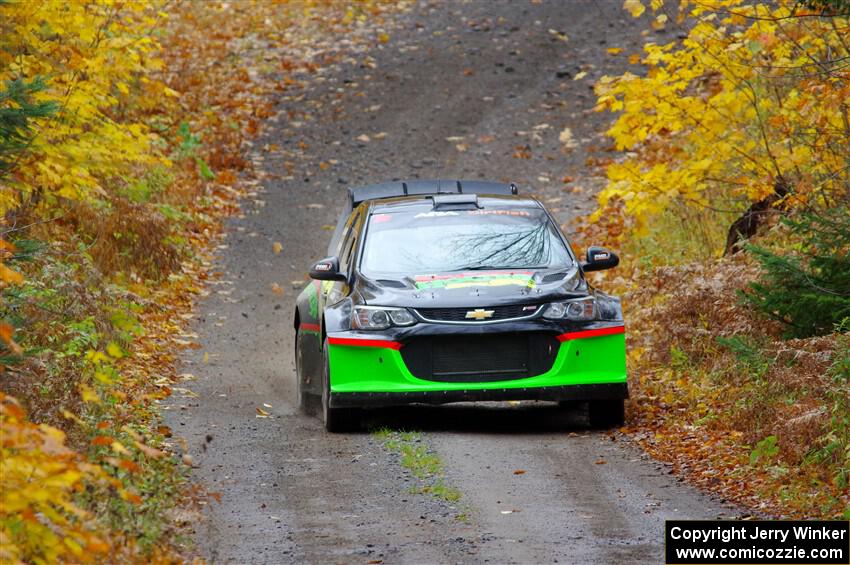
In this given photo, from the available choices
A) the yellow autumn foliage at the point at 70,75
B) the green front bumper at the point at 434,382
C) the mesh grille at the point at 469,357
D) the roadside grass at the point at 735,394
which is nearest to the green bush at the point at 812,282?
the roadside grass at the point at 735,394

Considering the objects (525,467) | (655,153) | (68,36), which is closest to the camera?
(525,467)

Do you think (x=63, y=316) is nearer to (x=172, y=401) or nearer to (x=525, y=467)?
(x=172, y=401)

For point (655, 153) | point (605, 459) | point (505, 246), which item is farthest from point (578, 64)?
point (605, 459)

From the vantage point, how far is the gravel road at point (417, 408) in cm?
707

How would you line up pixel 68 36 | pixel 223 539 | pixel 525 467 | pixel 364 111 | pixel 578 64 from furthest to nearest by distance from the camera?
pixel 578 64 → pixel 364 111 → pixel 68 36 → pixel 525 467 → pixel 223 539

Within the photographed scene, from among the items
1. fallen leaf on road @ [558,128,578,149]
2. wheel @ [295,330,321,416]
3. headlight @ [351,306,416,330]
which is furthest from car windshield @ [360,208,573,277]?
fallen leaf on road @ [558,128,578,149]

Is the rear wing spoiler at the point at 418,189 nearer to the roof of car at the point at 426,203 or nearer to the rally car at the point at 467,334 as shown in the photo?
the roof of car at the point at 426,203

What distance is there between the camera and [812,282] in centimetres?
1031

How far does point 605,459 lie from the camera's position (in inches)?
359

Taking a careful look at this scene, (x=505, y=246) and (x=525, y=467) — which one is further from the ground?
(x=505, y=246)

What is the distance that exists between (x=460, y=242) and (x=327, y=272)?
43.1 inches

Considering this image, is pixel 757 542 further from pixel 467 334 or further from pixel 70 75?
pixel 70 75

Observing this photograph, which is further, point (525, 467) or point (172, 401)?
point (172, 401)

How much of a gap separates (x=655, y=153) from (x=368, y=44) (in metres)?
9.69
